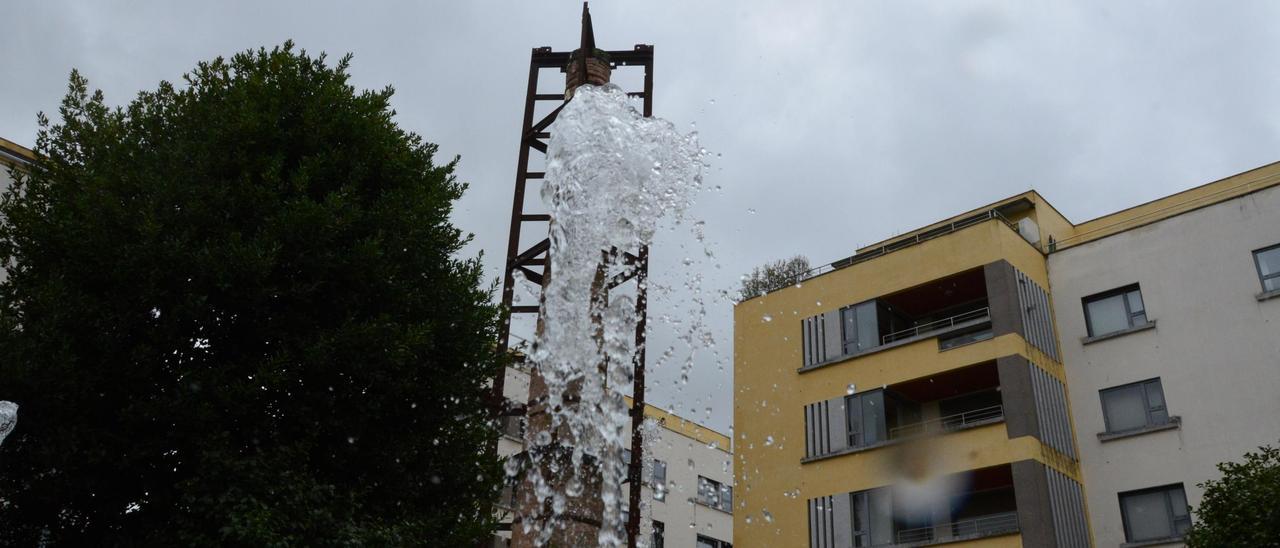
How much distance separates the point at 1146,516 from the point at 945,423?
16.3 feet

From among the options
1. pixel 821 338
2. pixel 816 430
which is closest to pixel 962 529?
pixel 816 430

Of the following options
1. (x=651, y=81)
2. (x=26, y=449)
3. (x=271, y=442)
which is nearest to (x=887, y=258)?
(x=651, y=81)

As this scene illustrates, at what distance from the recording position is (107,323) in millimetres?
10695

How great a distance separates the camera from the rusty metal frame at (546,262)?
1245cm

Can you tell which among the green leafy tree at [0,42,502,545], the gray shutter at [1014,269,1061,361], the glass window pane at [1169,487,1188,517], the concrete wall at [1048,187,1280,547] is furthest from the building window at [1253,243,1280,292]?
the green leafy tree at [0,42,502,545]

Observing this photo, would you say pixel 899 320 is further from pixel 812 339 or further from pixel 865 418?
pixel 865 418

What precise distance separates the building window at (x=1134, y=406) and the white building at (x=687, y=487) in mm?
17936

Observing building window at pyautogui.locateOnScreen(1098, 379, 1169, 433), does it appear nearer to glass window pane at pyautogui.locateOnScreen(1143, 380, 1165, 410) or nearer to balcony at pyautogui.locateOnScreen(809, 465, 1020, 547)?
glass window pane at pyautogui.locateOnScreen(1143, 380, 1165, 410)

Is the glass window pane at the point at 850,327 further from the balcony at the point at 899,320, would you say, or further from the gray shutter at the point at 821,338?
the gray shutter at the point at 821,338

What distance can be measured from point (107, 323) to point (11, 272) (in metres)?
1.71

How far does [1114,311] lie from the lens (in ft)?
84.7

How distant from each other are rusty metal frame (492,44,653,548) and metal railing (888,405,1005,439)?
13686mm

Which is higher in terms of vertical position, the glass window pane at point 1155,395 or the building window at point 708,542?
the glass window pane at point 1155,395

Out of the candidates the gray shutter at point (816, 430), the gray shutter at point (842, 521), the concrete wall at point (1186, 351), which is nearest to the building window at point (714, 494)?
the gray shutter at point (816, 430)
